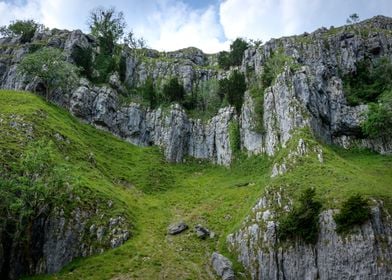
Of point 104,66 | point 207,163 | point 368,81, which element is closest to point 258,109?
point 207,163

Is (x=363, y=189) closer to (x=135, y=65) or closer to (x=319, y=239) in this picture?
(x=319, y=239)

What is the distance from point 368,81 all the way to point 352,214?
5430cm

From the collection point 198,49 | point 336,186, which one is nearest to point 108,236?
point 336,186

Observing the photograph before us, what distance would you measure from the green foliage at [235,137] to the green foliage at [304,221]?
114ft

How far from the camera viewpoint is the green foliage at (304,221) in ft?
136

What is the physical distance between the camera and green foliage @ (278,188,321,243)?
4147 centimetres

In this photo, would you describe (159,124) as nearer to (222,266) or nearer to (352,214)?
(222,266)

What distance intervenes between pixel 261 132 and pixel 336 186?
2951 cm

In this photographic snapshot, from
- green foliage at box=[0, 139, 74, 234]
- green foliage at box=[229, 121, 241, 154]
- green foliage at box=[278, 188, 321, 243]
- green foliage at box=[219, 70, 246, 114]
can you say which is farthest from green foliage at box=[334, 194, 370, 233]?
green foliage at box=[219, 70, 246, 114]

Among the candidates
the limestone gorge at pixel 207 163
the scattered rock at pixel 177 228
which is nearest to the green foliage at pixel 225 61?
the limestone gorge at pixel 207 163

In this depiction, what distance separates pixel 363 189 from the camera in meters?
44.0

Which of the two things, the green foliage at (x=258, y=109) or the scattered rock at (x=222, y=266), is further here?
the green foliage at (x=258, y=109)

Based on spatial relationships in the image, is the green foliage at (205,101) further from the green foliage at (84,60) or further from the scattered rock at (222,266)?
the scattered rock at (222,266)

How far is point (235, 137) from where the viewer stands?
3110 inches
